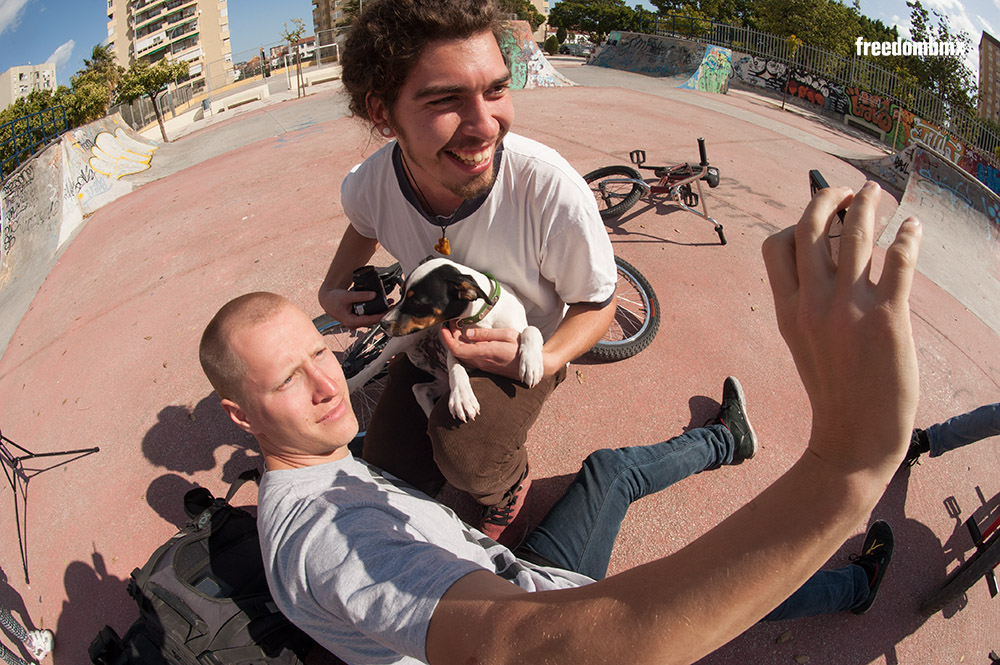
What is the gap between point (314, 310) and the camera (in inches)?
199

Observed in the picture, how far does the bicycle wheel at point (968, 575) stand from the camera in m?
2.53

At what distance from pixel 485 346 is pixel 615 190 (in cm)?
529

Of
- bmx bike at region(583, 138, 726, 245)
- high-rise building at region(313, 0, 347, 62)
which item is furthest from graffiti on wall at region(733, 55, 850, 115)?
bmx bike at region(583, 138, 726, 245)

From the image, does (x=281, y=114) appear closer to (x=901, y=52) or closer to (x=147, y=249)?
(x=147, y=249)

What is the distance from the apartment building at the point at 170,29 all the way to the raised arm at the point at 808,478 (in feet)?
496

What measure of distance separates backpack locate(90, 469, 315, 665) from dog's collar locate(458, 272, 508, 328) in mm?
1357

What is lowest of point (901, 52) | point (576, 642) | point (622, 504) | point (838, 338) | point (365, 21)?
point (622, 504)

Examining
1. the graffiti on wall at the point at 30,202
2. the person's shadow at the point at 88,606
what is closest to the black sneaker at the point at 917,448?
the person's shadow at the point at 88,606

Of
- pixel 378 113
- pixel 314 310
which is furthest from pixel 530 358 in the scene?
pixel 314 310

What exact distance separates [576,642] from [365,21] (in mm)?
2314

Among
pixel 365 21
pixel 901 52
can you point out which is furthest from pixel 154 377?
pixel 901 52

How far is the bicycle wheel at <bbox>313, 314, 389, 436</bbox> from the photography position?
3.60 m

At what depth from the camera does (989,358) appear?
4855 mm

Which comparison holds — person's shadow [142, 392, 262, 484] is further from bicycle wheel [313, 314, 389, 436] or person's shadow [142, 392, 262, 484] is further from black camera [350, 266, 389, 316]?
black camera [350, 266, 389, 316]
